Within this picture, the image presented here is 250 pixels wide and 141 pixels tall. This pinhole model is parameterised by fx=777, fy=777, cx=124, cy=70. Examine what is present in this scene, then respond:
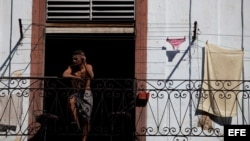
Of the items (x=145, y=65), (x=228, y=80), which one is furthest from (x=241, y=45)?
(x=145, y=65)

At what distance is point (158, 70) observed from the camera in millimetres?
13945

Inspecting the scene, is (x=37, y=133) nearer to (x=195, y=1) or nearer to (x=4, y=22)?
(x=4, y=22)

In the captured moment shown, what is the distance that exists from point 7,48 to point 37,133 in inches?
Result: 66.2

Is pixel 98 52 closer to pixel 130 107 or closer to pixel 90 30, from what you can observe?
pixel 90 30

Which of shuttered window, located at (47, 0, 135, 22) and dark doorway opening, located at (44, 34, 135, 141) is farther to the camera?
shuttered window, located at (47, 0, 135, 22)

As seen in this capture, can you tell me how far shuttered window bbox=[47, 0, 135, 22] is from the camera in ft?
46.7

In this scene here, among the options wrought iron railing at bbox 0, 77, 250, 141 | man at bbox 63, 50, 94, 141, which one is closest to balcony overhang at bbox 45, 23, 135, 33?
man at bbox 63, 50, 94, 141

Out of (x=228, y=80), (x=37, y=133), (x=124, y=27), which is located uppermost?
(x=124, y=27)

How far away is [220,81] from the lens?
13.6 m

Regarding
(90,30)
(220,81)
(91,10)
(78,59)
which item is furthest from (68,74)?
(220,81)

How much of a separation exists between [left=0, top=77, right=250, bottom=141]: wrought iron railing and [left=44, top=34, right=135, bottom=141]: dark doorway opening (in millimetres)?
24

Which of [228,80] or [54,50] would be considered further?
[54,50]

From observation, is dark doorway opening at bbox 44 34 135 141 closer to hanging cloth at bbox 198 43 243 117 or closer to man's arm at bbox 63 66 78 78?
man's arm at bbox 63 66 78 78

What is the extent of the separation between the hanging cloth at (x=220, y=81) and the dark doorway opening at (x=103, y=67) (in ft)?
4.37
